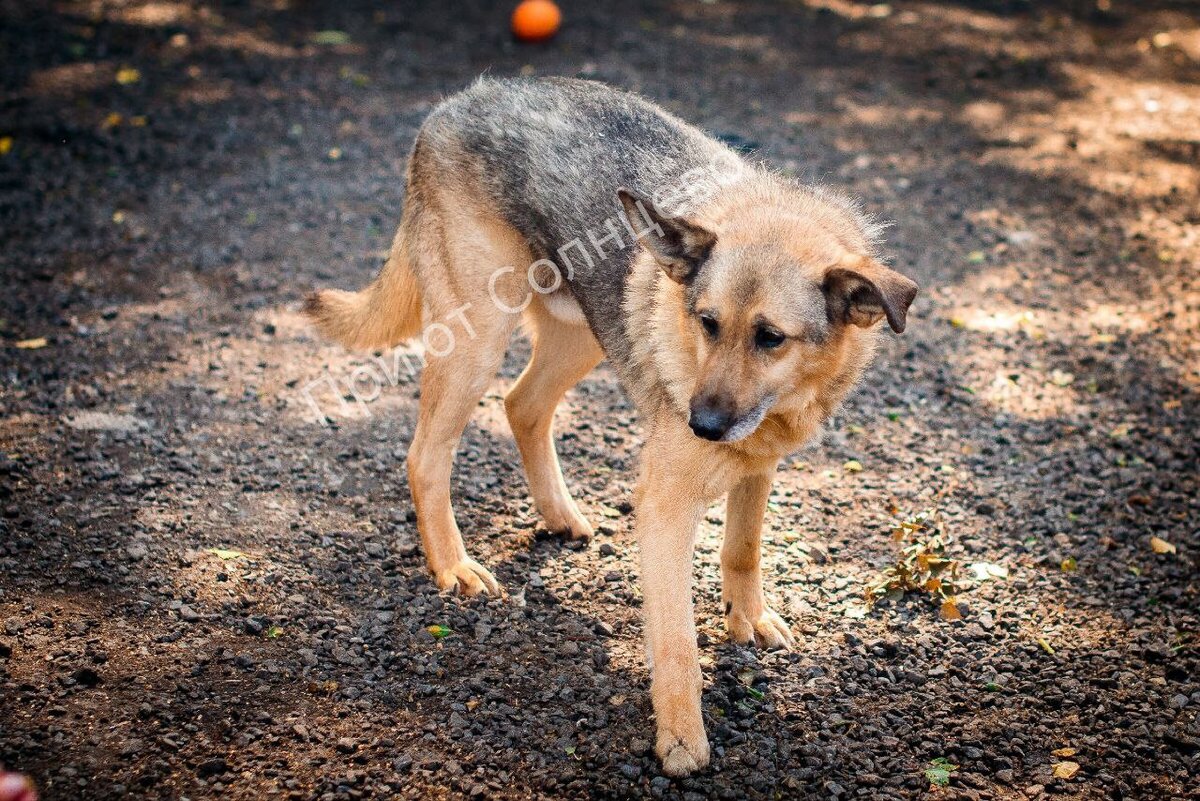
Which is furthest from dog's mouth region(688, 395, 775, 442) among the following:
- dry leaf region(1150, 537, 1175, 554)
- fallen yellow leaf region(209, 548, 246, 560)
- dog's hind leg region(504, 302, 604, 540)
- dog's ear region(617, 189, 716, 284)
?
dry leaf region(1150, 537, 1175, 554)

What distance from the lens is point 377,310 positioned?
4.53 meters

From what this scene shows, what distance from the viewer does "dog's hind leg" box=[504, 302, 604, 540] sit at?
4590 mm

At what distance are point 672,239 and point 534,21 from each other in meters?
7.33

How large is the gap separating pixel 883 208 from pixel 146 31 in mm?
7682

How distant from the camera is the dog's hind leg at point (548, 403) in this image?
15.1 feet

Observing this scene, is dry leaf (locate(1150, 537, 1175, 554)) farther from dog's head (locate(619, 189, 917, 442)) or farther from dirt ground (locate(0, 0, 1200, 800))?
dog's head (locate(619, 189, 917, 442))

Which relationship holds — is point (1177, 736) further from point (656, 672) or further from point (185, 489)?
point (185, 489)

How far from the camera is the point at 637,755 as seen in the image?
344cm

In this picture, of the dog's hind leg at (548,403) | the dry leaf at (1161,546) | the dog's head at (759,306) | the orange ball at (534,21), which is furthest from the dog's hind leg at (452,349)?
the orange ball at (534,21)

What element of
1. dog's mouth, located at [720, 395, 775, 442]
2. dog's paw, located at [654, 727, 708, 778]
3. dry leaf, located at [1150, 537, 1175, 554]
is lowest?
dog's paw, located at [654, 727, 708, 778]

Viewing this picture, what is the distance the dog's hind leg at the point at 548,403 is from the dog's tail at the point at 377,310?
56 cm

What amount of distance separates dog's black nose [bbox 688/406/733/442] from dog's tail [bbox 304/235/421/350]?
171 centimetres

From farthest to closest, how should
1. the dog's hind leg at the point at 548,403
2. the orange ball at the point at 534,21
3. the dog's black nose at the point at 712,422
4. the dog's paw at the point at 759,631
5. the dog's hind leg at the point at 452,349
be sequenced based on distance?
the orange ball at the point at 534,21 → the dog's hind leg at the point at 548,403 → the dog's hind leg at the point at 452,349 → the dog's paw at the point at 759,631 → the dog's black nose at the point at 712,422

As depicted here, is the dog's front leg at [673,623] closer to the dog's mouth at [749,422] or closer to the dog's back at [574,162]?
the dog's mouth at [749,422]
